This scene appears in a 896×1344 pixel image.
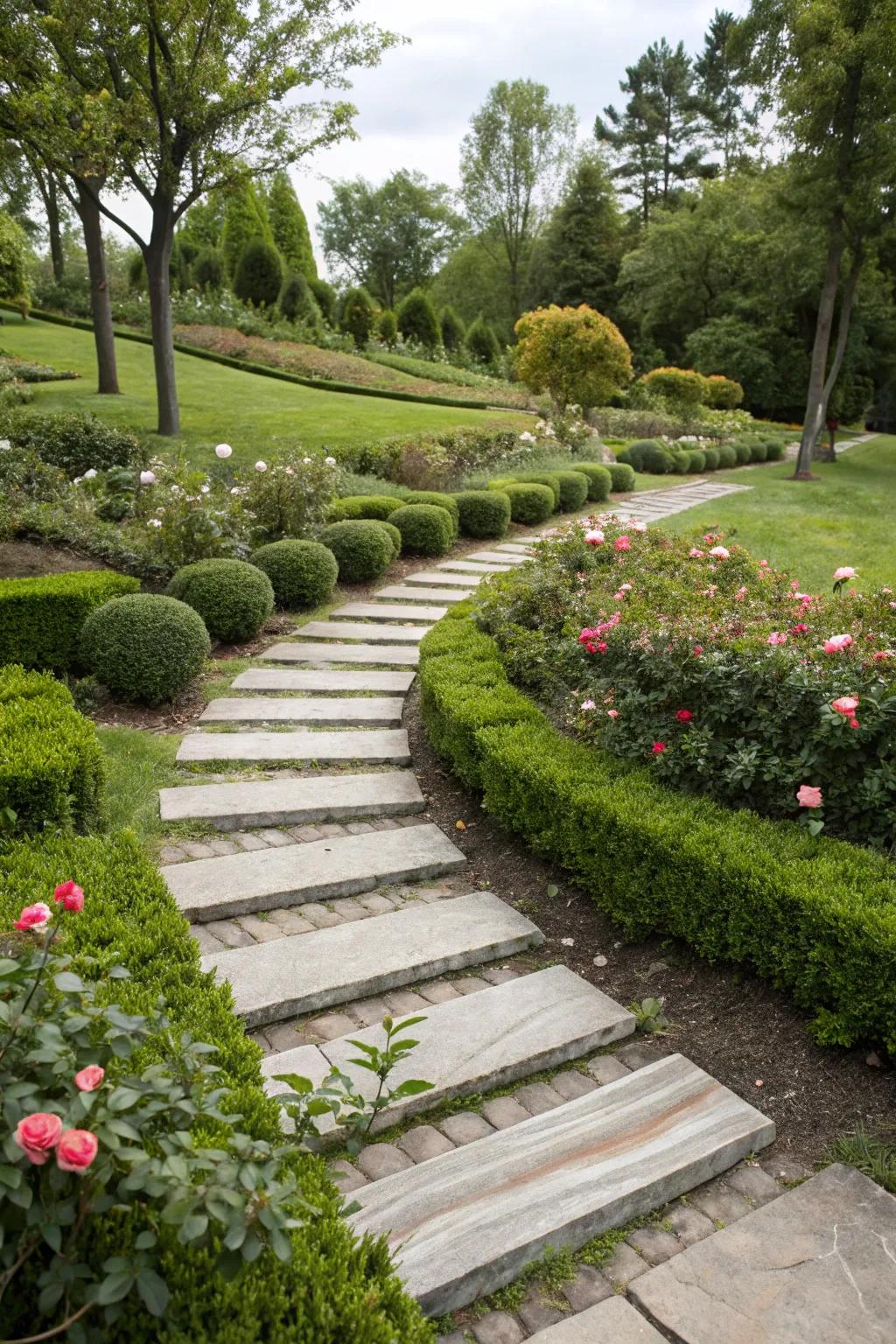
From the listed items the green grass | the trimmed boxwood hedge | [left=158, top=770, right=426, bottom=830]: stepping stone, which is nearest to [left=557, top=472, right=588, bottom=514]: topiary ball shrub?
the green grass

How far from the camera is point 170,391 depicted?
12.9 metres

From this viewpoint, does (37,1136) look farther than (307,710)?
No

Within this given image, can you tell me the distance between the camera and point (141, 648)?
198 inches

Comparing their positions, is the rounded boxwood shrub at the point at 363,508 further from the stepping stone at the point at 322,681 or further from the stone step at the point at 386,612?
the stepping stone at the point at 322,681

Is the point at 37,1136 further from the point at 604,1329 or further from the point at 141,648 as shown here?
the point at 141,648

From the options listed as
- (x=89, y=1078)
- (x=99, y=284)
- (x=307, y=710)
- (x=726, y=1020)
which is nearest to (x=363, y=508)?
(x=307, y=710)

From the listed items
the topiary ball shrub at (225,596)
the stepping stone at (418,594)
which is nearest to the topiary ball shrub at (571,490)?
the stepping stone at (418,594)

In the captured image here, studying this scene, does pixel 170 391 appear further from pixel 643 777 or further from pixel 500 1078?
pixel 500 1078

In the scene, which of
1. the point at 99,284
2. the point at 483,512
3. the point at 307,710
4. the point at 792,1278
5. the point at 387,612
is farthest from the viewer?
the point at 99,284

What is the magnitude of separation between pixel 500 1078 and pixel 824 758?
1.66 meters

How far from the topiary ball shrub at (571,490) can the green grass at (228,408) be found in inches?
116

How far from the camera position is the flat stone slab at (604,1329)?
181cm

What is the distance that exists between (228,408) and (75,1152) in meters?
15.8

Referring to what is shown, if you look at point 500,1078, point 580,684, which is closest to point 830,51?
point 580,684
